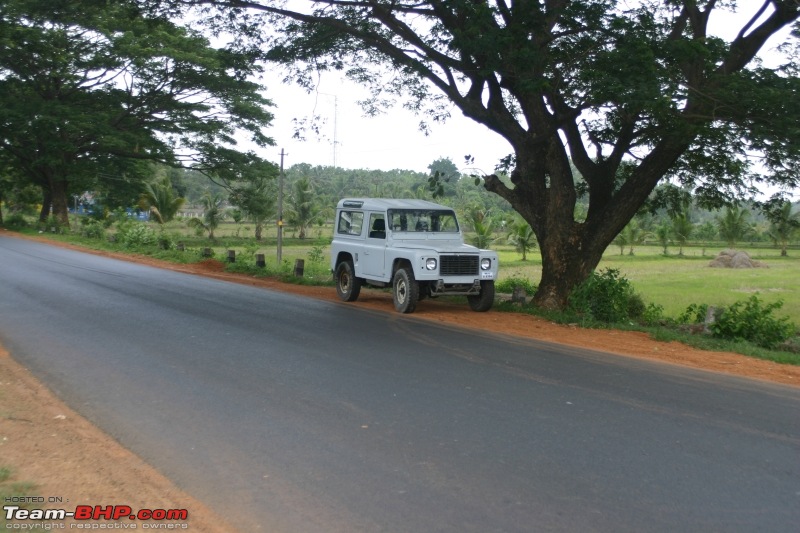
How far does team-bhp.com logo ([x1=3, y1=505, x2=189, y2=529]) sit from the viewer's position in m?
4.07

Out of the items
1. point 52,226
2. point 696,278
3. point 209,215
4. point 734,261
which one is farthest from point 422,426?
point 209,215

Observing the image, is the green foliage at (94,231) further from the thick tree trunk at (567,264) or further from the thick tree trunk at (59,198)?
the thick tree trunk at (567,264)

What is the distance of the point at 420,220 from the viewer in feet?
48.6

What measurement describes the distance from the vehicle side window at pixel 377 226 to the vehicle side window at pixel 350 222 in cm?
35

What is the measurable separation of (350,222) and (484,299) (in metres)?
3.71

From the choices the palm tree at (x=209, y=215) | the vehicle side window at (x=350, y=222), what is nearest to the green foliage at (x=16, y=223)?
the palm tree at (x=209, y=215)

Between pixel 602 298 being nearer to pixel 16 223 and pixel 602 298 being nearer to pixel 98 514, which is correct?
pixel 98 514

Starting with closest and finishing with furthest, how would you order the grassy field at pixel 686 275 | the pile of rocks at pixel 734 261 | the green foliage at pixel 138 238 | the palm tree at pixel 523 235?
1. the grassy field at pixel 686 275
2. the green foliage at pixel 138 238
3. the palm tree at pixel 523 235
4. the pile of rocks at pixel 734 261

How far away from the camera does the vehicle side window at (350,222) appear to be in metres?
15.4

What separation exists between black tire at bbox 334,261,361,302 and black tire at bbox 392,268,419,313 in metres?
1.69

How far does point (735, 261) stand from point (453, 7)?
33.3 meters

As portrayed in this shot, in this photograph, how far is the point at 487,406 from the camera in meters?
6.82

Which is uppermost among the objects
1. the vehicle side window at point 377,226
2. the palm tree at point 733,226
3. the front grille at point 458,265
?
the palm tree at point 733,226

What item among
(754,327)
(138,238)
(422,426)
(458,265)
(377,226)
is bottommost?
(422,426)
